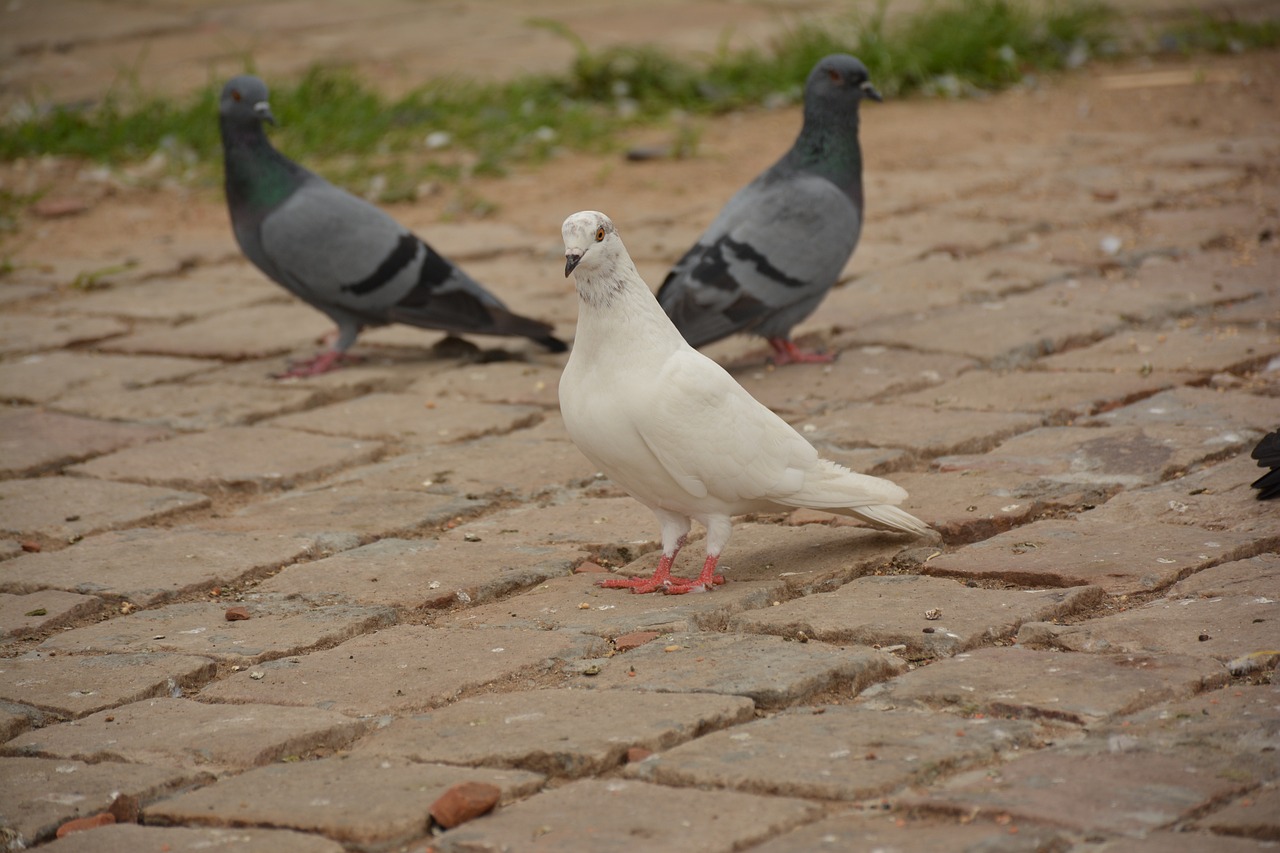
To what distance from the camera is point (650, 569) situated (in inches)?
142

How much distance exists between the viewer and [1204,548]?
3262 mm

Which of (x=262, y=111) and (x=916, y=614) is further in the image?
(x=262, y=111)

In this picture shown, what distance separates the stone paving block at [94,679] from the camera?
285cm

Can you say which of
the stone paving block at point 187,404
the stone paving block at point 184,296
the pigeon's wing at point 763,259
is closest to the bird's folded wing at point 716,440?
the pigeon's wing at point 763,259

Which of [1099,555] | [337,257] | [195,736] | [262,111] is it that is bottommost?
[195,736]

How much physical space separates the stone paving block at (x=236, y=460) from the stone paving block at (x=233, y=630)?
0.98m

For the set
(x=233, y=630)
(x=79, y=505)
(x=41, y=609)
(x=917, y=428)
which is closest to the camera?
(x=233, y=630)

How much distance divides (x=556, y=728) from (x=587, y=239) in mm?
1185

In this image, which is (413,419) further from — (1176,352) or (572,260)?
(1176,352)

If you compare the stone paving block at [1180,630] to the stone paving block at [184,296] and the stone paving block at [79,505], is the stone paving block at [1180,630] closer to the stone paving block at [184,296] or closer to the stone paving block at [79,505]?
the stone paving block at [79,505]

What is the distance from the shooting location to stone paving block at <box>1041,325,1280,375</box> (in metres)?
4.74

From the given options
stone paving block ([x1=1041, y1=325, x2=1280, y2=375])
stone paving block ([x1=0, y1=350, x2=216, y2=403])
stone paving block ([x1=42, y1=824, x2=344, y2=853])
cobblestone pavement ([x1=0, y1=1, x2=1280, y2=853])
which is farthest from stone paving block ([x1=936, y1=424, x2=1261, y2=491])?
stone paving block ([x1=0, y1=350, x2=216, y2=403])

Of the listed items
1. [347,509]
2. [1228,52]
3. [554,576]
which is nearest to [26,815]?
[554,576]

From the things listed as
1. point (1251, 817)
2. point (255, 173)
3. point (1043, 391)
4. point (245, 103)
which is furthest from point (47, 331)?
point (1251, 817)
